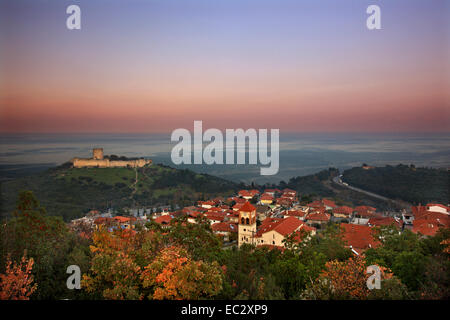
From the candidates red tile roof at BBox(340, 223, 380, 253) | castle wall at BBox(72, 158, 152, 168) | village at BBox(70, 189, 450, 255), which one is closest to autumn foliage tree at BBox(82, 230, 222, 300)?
village at BBox(70, 189, 450, 255)

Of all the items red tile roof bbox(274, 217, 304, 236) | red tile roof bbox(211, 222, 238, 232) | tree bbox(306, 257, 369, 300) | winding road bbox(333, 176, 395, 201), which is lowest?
winding road bbox(333, 176, 395, 201)

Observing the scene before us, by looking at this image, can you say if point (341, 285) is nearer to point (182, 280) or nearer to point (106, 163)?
point (182, 280)

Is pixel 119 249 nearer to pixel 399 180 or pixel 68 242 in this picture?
pixel 68 242

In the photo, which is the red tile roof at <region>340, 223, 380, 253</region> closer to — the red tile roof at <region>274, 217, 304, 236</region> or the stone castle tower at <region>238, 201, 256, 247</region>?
the red tile roof at <region>274, 217, 304, 236</region>

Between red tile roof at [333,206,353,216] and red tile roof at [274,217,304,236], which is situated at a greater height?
red tile roof at [274,217,304,236]

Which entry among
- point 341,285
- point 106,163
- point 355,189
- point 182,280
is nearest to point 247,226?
point 341,285

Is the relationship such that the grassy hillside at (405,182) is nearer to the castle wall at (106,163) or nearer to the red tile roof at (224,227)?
the red tile roof at (224,227)

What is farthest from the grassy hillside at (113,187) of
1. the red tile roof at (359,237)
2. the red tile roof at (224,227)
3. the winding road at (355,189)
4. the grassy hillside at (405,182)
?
the red tile roof at (359,237)
